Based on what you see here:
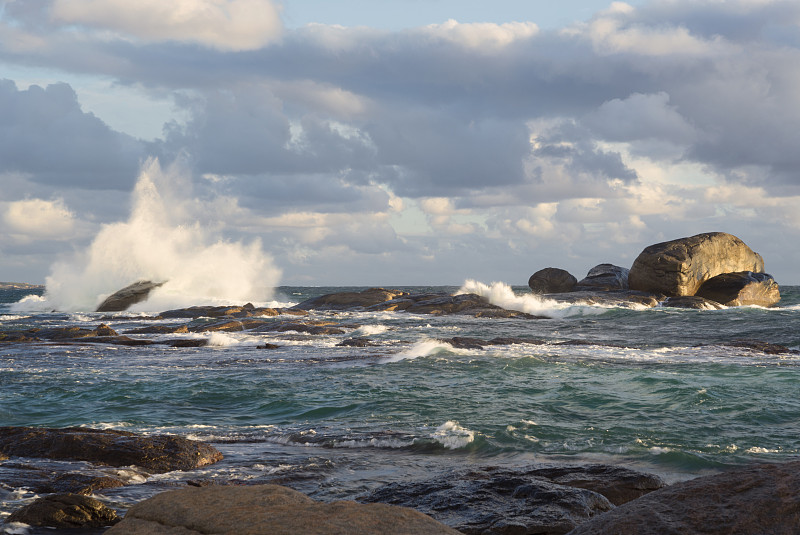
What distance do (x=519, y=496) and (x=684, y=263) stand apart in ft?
128

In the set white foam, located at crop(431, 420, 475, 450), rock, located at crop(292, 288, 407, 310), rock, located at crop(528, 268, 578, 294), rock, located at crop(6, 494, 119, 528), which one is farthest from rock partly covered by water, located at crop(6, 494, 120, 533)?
rock, located at crop(528, 268, 578, 294)

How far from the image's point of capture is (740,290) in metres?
41.5

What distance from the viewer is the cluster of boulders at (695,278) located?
40.9m

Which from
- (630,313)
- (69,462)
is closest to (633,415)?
(69,462)

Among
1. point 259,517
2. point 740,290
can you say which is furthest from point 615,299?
point 259,517

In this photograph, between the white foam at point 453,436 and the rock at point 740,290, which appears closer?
the white foam at point 453,436

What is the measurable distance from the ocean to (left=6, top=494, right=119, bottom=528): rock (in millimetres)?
158

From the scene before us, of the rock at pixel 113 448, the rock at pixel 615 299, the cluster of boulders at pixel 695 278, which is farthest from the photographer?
the cluster of boulders at pixel 695 278

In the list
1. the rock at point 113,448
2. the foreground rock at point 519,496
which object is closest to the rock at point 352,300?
the rock at point 113,448

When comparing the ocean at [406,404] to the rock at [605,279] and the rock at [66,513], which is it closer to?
the rock at [66,513]

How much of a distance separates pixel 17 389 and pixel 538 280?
138 ft

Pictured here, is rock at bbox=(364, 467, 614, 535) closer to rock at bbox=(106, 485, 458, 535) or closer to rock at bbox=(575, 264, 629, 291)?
rock at bbox=(106, 485, 458, 535)

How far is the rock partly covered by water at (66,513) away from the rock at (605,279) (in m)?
44.3

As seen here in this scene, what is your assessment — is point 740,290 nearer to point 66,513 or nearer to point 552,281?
point 552,281
